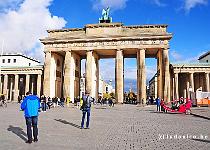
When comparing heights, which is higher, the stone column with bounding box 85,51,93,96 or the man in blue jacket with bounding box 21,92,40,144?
the stone column with bounding box 85,51,93,96

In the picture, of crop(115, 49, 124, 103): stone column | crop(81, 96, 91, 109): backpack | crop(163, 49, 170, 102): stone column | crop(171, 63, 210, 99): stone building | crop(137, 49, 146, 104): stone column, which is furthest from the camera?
crop(171, 63, 210, 99): stone building

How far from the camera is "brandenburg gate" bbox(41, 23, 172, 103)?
188 ft

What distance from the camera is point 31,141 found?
9609 mm

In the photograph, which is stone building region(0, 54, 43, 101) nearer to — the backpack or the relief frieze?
the relief frieze

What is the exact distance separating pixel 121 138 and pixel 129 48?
48378 mm

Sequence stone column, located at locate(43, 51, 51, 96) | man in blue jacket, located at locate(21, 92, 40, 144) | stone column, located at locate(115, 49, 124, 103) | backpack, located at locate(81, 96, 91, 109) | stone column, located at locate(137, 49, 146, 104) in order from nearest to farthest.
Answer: man in blue jacket, located at locate(21, 92, 40, 144), backpack, located at locate(81, 96, 91, 109), stone column, located at locate(137, 49, 146, 104), stone column, located at locate(115, 49, 124, 103), stone column, located at locate(43, 51, 51, 96)

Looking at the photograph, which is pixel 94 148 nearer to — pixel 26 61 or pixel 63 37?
pixel 63 37

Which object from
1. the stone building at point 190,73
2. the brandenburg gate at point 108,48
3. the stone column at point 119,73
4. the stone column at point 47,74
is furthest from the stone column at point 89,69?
the stone building at point 190,73

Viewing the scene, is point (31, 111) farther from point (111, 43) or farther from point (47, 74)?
point (47, 74)

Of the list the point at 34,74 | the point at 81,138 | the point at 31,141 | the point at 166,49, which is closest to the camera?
the point at 31,141

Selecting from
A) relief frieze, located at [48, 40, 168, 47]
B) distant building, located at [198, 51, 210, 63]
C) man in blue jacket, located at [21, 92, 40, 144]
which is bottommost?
man in blue jacket, located at [21, 92, 40, 144]

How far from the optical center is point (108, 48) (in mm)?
58656

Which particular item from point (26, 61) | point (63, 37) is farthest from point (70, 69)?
point (26, 61)

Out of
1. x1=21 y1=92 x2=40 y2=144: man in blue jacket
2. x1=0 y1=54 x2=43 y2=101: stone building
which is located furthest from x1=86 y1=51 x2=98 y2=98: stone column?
x1=21 y1=92 x2=40 y2=144: man in blue jacket
